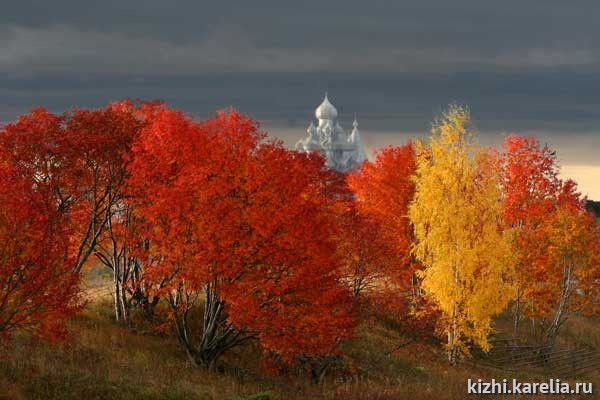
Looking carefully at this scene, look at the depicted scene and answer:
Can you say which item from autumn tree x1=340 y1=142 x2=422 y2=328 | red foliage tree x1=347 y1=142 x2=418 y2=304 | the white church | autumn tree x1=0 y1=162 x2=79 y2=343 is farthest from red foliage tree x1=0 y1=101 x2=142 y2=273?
the white church

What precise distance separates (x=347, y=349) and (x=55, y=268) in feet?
66.1

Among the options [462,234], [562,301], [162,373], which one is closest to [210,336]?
[162,373]

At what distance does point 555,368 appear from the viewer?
147 feet

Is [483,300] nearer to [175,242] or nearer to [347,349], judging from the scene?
[347,349]

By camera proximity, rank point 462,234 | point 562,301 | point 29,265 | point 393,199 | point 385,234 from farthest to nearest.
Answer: point 393,199 < point 562,301 < point 385,234 < point 462,234 < point 29,265

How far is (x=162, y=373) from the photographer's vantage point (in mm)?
23359

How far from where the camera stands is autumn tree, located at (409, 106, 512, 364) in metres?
35.0

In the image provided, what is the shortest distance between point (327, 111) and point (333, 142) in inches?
358

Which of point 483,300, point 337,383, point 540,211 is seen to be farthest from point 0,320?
point 540,211

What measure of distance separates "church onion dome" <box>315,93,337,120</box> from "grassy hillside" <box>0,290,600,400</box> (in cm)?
12000

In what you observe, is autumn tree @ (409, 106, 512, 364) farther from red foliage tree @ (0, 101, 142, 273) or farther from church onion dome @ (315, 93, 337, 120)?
church onion dome @ (315, 93, 337, 120)

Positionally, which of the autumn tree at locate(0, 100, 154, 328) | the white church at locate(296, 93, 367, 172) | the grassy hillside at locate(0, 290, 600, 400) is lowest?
the grassy hillside at locate(0, 290, 600, 400)

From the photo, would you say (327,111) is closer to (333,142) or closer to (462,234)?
(333,142)

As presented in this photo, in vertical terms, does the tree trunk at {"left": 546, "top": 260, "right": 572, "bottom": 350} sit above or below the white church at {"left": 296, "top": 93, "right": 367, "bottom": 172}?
below
